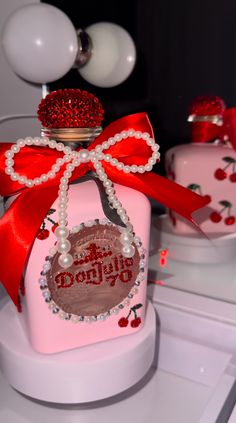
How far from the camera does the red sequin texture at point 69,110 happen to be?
34cm

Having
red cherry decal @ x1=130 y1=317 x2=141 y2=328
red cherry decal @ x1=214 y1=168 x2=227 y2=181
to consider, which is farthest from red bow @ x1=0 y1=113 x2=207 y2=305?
red cherry decal @ x1=214 y1=168 x2=227 y2=181

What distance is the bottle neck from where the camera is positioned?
35 cm

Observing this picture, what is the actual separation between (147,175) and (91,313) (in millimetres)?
133

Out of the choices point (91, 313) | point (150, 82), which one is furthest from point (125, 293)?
point (150, 82)

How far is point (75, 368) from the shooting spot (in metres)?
0.35

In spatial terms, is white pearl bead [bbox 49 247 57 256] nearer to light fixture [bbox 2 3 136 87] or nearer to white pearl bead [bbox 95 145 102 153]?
white pearl bead [bbox 95 145 102 153]

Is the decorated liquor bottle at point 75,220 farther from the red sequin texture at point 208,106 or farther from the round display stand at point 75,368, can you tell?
the red sequin texture at point 208,106

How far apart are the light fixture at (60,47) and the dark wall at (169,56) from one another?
39 millimetres

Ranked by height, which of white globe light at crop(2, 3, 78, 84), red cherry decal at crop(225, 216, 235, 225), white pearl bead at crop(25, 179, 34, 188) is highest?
white globe light at crop(2, 3, 78, 84)

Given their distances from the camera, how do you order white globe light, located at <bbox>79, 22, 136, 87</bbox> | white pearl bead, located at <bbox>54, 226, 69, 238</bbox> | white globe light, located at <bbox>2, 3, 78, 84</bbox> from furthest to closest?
white globe light, located at <bbox>79, 22, 136, 87</bbox> → white globe light, located at <bbox>2, 3, 78, 84</bbox> → white pearl bead, located at <bbox>54, 226, 69, 238</bbox>

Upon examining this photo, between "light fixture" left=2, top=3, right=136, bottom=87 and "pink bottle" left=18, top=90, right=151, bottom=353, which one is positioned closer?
"pink bottle" left=18, top=90, right=151, bottom=353

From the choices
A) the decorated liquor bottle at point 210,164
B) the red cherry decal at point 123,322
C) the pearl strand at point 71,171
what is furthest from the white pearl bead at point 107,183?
the decorated liquor bottle at point 210,164

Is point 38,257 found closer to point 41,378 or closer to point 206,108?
point 41,378

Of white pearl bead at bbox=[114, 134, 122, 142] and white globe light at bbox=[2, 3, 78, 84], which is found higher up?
white globe light at bbox=[2, 3, 78, 84]
